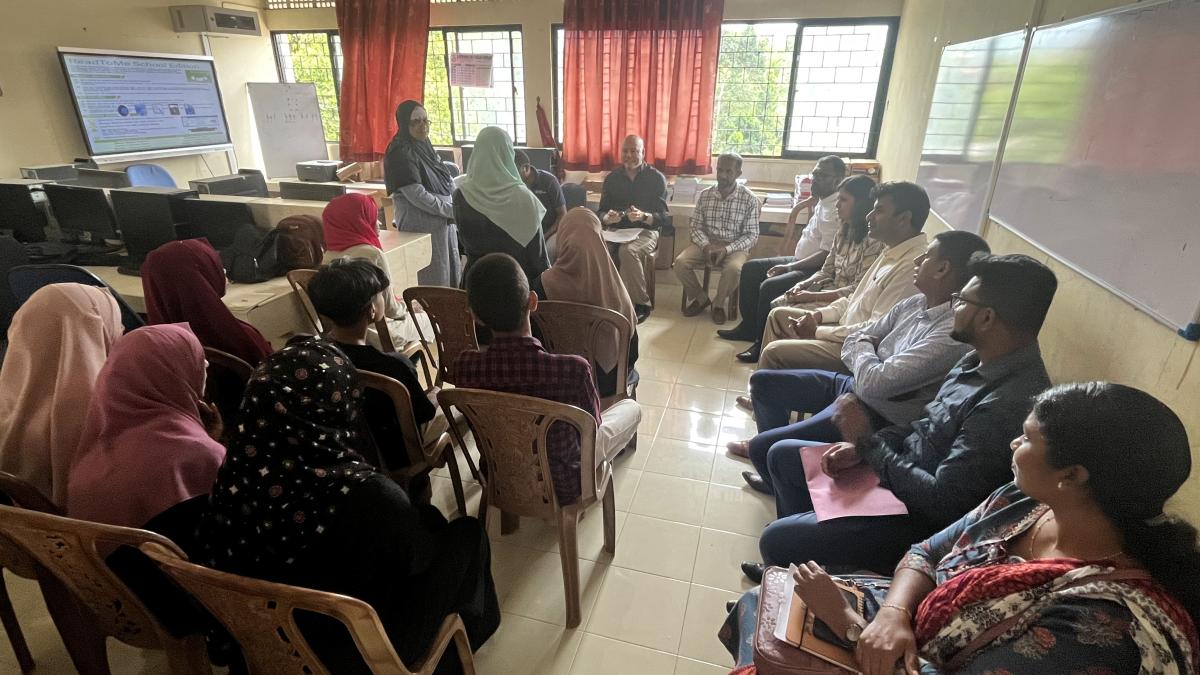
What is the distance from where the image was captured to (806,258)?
330cm

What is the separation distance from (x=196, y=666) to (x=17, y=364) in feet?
2.94

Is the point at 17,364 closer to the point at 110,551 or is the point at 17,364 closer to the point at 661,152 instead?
the point at 110,551

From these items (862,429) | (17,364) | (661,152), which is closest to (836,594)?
(862,429)

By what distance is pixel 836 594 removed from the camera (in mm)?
1073

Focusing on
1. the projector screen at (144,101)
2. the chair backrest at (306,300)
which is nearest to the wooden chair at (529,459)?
the chair backrest at (306,300)

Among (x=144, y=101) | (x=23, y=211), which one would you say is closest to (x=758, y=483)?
(x=23, y=211)

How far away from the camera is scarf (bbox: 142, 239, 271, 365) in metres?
1.80

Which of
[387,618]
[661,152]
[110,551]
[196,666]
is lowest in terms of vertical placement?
[196,666]

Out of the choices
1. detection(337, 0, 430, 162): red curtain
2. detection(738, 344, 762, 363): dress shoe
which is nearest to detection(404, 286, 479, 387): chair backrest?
detection(738, 344, 762, 363): dress shoe

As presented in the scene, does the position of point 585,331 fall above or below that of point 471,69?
below

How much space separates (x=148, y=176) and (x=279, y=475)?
481 cm

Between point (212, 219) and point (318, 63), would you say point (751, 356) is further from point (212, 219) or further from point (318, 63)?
point (318, 63)

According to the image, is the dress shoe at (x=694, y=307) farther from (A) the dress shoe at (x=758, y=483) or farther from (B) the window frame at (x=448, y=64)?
(B) the window frame at (x=448, y=64)

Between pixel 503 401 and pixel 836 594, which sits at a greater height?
pixel 503 401
